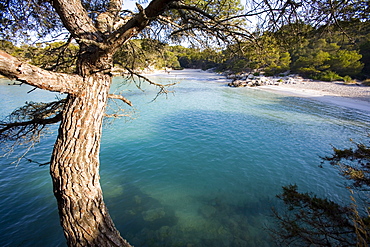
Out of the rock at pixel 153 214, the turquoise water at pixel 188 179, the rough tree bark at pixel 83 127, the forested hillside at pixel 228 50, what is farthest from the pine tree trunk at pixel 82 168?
the rock at pixel 153 214

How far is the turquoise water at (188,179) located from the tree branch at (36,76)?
224cm

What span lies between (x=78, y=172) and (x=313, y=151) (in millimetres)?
12224

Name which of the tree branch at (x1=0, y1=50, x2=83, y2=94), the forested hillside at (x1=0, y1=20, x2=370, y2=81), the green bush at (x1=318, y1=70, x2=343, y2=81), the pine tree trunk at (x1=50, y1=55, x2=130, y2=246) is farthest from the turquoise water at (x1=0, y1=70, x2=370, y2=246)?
the green bush at (x1=318, y1=70, x2=343, y2=81)

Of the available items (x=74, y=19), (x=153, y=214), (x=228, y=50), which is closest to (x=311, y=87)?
(x=228, y=50)

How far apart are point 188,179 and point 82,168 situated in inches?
236

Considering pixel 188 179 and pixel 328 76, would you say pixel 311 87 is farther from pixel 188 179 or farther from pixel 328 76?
pixel 188 179

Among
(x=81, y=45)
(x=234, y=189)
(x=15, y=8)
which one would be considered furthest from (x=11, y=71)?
(x=234, y=189)

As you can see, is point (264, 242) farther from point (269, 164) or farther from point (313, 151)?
point (313, 151)

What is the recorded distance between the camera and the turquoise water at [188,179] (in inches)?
203

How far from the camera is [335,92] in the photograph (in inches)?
1063

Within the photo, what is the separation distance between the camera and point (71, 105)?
219 centimetres

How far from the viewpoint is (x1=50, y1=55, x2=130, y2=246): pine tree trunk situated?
2.17 meters

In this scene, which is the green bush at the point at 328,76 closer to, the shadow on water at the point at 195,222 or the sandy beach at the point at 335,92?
the sandy beach at the point at 335,92

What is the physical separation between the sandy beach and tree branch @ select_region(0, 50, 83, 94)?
1073 inches
